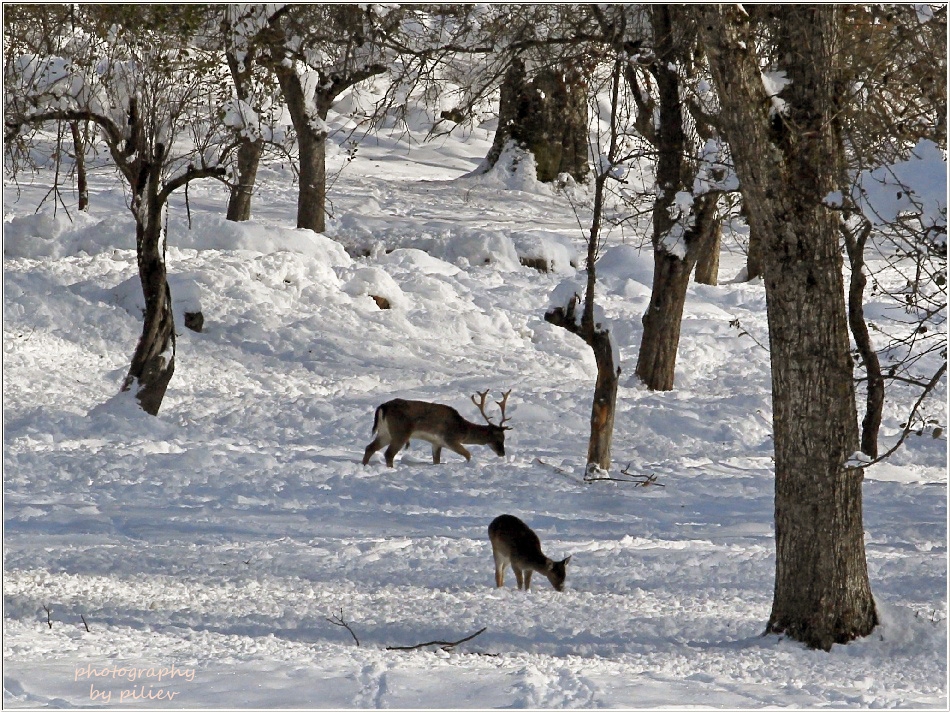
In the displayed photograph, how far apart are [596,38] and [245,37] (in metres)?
7.84

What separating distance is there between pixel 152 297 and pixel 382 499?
164 inches

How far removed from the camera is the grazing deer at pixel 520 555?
7238mm

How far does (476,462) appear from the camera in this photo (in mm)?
11594

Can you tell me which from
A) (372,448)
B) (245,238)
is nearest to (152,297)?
(372,448)

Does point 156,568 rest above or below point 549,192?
below

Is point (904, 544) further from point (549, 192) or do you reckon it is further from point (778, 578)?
point (549, 192)

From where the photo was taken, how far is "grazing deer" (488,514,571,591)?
724 cm

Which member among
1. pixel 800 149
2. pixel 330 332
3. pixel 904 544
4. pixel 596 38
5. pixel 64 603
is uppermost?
pixel 596 38

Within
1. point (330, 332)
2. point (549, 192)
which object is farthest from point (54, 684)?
point (549, 192)

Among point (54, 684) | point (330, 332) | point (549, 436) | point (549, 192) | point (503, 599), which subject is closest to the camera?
point (54, 684)

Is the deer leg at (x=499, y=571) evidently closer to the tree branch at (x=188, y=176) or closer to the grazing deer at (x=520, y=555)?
the grazing deer at (x=520, y=555)

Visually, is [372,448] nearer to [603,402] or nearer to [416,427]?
[416,427]

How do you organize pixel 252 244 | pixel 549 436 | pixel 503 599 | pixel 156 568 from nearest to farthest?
pixel 503 599 → pixel 156 568 → pixel 549 436 → pixel 252 244

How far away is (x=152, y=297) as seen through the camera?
12.4 meters
